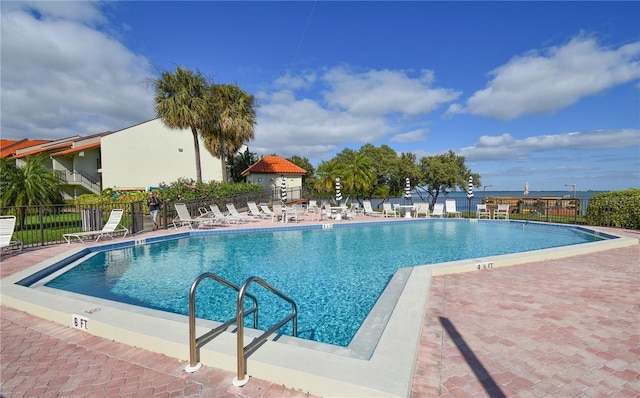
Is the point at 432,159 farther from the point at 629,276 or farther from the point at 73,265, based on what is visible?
the point at 73,265

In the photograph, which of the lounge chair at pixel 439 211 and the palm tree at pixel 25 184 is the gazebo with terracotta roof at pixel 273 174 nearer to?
the lounge chair at pixel 439 211

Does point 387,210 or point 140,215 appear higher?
point 140,215

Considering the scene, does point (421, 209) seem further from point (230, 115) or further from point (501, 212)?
point (230, 115)

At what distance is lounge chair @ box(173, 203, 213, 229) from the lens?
44.5 feet

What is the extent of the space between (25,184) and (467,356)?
16.6m

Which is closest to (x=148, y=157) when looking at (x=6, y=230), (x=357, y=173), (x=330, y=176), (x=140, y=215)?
(x=330, y=176)

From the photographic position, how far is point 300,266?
25.5 ft

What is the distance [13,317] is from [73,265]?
4107mm

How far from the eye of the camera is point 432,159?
3275cm

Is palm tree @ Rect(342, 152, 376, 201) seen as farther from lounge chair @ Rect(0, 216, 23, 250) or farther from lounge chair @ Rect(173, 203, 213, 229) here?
lounge chair @ Rect(0, 216, 23, 250)

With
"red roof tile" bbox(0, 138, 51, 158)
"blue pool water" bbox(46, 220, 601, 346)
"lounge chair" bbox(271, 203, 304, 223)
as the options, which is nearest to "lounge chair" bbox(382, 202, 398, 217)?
"blue pool water" bbox(46, 220, 601, 346)

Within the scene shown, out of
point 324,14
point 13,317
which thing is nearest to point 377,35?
point 324,14

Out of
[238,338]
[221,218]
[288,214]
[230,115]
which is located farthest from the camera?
[230,115]

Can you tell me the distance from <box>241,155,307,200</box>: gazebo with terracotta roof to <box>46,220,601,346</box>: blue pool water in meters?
18.1
